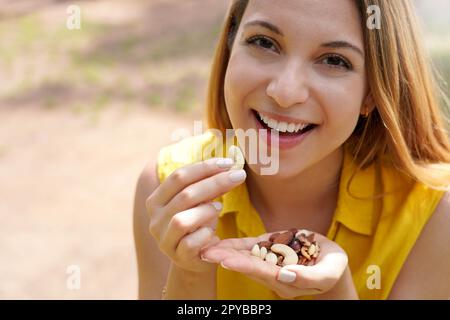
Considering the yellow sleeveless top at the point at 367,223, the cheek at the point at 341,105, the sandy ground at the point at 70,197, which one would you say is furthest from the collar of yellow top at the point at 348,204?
the sandy ground at the point at 70,197

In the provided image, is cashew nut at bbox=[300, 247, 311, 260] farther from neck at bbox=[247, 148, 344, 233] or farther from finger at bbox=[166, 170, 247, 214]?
neck at bbox=[247, 148, 344, 233]

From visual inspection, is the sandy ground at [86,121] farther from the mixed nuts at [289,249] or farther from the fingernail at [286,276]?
the fingernail at [286,276]

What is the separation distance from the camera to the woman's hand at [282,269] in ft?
5.47

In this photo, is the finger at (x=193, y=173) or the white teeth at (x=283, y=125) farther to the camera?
the white teeth at (x=283, y=125)

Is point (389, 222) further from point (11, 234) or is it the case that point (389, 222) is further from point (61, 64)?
point (61, 64)

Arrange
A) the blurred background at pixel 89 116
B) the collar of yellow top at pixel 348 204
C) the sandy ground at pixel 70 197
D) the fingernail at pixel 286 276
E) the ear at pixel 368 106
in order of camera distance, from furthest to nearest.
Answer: the blurred background at pixel 89 116 → the sandy ground at pixel 70 197 → the collar of yellow top at pixel 348 204 → the ear at pixel 368 106 → the fingernail at pixel 286 276

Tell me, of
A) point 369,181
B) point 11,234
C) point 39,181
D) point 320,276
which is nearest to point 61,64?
point 39,181

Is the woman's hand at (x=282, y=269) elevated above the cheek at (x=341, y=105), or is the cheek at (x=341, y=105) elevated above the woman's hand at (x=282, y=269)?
the cheek at (x=341, y=105)

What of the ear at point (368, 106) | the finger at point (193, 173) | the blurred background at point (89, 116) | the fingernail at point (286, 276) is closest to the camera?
the fingernail at point (286, 276)

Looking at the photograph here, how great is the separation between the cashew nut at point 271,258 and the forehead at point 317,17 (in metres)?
0.52

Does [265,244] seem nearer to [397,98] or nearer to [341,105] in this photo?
[341,105]

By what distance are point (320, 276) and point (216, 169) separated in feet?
1.09

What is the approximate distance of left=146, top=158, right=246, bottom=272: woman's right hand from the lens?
173cm

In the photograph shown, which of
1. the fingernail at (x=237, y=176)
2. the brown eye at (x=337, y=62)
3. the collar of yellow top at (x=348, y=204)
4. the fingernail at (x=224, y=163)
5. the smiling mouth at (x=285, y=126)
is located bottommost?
the collar of yellow top at (x=348, y=204)
